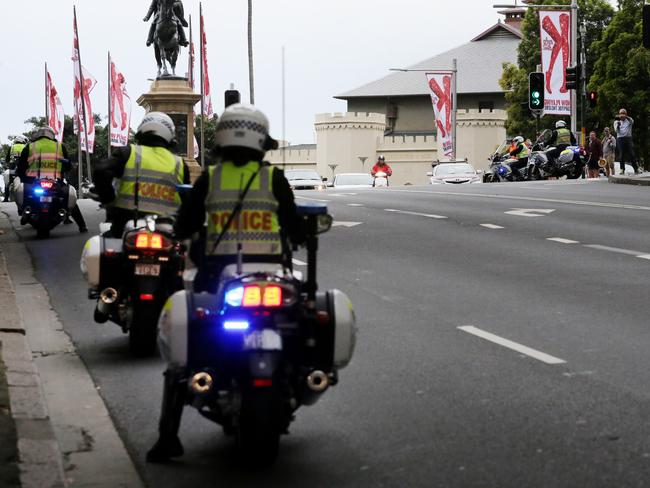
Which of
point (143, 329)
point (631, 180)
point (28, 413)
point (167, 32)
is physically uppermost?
point (167, 32)

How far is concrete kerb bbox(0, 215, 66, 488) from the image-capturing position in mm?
6273

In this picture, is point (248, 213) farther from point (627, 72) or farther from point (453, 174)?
point (627, 72)

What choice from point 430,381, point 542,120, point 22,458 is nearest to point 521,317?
point 430,381

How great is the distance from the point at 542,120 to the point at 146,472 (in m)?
71.7

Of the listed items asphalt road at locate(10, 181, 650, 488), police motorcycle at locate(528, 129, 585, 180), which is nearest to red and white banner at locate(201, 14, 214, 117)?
police motorcycle at locate(528, 129, 585, 180)

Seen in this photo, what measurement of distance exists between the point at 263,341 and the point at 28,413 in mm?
2082

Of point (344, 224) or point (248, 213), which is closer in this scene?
point (248, 213)

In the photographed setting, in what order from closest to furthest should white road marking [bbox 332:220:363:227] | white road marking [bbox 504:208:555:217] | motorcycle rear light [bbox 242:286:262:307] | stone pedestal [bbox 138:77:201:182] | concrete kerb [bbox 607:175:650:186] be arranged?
motorcycle rear light [bbox 242:286:262:307] → white road marking [bbox 332:220:363:227] → white road marking [bbox 504:208:555:217] → concrete kerb [bbox 607:175:650:186] → stone pedestal [bbox 138:77:201:182]

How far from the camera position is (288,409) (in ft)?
20.4

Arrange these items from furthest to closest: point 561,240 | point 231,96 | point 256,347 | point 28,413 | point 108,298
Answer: point 231,96, point 561,240, point 108,298, point 28,413, point 256,347

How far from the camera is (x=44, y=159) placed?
802 inches

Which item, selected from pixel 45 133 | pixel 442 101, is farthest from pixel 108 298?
pixel 442 101

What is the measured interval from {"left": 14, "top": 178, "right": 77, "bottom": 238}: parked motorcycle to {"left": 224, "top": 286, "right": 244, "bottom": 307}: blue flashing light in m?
14.5

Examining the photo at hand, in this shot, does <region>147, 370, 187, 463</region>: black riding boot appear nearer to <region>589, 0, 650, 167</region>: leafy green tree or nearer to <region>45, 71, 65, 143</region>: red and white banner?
<region>45, 71, 65, 143</region>: red and white banner
